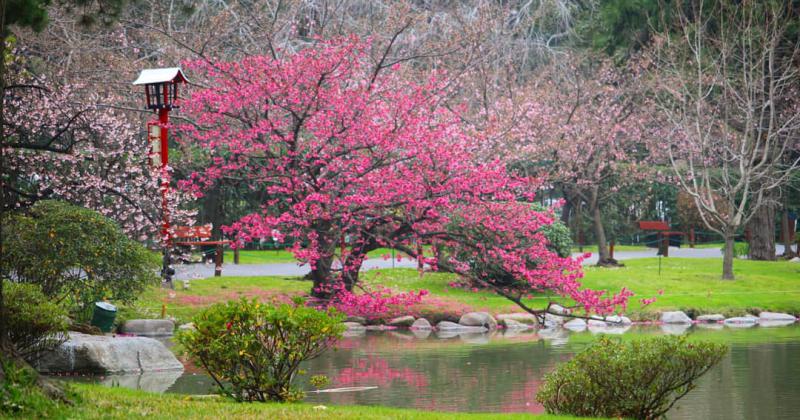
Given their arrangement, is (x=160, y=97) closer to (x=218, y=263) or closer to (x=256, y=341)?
(x=218, y=263)

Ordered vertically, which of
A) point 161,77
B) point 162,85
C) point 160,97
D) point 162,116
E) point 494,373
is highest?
point 161,77

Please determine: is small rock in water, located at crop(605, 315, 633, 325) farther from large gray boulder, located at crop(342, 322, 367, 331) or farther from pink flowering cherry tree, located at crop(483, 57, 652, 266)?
pink flowering cherry tree, located at crop(483, 57, 652, 266)

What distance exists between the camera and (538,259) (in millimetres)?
22625

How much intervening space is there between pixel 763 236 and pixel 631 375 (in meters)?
27.8

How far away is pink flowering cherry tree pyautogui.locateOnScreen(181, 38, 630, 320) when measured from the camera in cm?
2120

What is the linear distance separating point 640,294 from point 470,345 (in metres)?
7.98

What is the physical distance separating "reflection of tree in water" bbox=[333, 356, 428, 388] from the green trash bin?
195 inches

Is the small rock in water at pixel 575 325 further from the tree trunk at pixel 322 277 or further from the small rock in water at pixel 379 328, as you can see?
the tree trunk at pixel 322 277

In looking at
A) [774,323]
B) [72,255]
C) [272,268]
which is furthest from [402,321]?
[774,323]

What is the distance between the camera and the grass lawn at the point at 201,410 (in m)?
9.70

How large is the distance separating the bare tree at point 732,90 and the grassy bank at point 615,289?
1.57 metres

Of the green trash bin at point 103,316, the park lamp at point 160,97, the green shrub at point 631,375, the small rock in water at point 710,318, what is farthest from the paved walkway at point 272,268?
the green shrub at point 631,375

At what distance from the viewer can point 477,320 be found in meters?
24.1

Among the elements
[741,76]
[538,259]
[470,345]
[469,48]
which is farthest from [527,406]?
[741,76]
